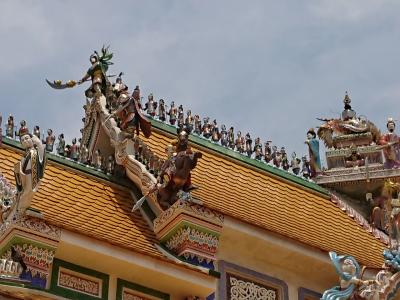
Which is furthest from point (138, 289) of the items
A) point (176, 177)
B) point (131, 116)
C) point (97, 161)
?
point (97, 161)

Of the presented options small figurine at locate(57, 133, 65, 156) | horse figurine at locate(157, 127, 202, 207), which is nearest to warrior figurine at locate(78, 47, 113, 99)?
small figurine at locate(57, 133, 65, 156)

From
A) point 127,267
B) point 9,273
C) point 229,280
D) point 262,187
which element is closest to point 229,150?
point 262,187

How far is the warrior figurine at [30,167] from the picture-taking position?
1616 cm

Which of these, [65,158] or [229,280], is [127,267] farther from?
[65,158]

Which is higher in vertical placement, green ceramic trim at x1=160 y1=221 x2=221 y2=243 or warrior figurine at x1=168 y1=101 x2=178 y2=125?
warrior figurine at x1=168 y1=101 x2=178 y2=125

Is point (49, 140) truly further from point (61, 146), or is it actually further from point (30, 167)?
point (30, 167)

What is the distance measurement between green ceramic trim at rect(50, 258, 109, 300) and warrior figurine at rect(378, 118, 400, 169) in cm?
960

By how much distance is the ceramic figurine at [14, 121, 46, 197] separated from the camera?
636 inches

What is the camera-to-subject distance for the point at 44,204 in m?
17.8

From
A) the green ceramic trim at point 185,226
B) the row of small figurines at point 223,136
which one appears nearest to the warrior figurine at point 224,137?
the row of small figurines at point 223,136

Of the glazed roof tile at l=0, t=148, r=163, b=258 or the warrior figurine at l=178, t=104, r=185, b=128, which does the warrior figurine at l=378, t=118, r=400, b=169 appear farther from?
the glazed roof tile at l=0, t=148, r=163, b=258

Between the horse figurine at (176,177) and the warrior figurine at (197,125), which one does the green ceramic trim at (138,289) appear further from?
the warrior figurine at (197,125)

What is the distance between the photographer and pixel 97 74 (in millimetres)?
22000

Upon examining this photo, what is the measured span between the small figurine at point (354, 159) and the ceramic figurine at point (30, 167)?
1014 cm
